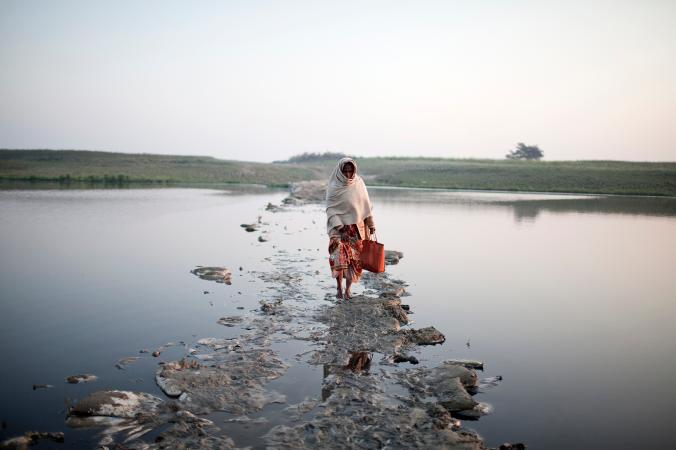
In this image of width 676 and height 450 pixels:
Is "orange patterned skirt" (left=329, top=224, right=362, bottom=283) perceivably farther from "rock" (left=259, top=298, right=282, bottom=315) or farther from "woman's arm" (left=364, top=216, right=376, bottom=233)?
"rock" (left=259, top=298, right=282, bottom=315)

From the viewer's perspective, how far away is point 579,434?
13.1 ft

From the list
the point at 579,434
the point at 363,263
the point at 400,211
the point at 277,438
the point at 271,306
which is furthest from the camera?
the point at 400,211

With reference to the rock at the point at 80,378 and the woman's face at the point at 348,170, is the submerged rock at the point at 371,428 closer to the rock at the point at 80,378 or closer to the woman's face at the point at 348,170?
the rock at the point at 80,378

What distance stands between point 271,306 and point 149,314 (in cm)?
172

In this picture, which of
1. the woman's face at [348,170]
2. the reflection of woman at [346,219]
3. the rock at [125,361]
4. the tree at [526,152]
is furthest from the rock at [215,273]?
the tree at [526,152]

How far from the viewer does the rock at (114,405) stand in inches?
159

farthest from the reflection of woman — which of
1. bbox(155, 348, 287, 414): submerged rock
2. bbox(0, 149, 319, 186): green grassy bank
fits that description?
bbox(0, 149, 319, 186): green grassy bank

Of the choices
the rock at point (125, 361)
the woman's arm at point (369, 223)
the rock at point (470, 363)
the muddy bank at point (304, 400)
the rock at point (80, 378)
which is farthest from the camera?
the woman's arm at point (369, 223)

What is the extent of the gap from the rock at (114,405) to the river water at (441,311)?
Answer: 20 cm

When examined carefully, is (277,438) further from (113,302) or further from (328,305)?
(113,302)

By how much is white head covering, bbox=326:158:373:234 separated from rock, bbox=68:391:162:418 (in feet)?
13.7

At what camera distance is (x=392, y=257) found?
456 inches

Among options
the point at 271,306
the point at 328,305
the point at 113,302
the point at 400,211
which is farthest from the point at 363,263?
the point at 400,211

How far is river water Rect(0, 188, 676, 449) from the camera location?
4363 mm
